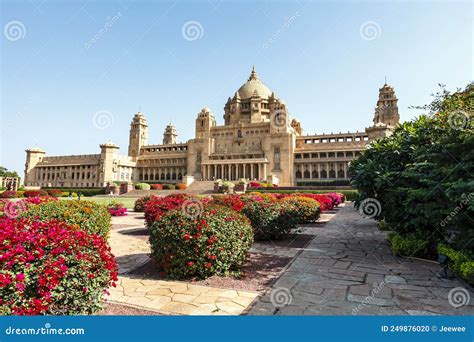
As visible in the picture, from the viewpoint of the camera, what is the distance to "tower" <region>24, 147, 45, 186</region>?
258ft

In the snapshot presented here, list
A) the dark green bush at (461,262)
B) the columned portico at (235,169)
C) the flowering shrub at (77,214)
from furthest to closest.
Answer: the columned portico at (235,169)
the flowering shrub at (77,214)
the dark green bush at (461,262)

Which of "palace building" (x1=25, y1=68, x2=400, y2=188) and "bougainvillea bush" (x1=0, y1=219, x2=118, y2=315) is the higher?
"palace building" (x1=25, y1=68, x2=400, y2=188)

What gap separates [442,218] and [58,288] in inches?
307

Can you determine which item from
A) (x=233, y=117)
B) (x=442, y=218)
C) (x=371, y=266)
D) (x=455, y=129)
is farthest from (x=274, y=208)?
(x=233, y=117)

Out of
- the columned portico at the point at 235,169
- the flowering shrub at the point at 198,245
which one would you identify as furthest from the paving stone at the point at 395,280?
the columned portico at the point at 235,169

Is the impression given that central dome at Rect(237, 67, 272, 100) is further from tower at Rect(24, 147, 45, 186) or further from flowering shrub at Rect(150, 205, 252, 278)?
flowering shrub at Rect(150, 205, 252, 278)

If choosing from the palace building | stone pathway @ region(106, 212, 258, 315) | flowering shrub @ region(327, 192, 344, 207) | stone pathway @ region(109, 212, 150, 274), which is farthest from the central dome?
stone pathway @ region(106, 212, 258, 315)

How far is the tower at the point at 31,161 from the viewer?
78625 millimetres

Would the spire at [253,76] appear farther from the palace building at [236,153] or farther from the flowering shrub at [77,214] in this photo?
the flowering shrub at [77,214]

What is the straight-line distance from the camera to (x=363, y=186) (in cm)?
893

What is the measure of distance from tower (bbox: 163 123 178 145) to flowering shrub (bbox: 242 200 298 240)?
302 feet

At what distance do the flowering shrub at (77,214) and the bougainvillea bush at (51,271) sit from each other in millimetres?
3585

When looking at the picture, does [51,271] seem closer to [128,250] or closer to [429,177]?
[128,250]

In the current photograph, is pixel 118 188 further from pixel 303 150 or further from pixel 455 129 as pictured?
pixel 455 129
